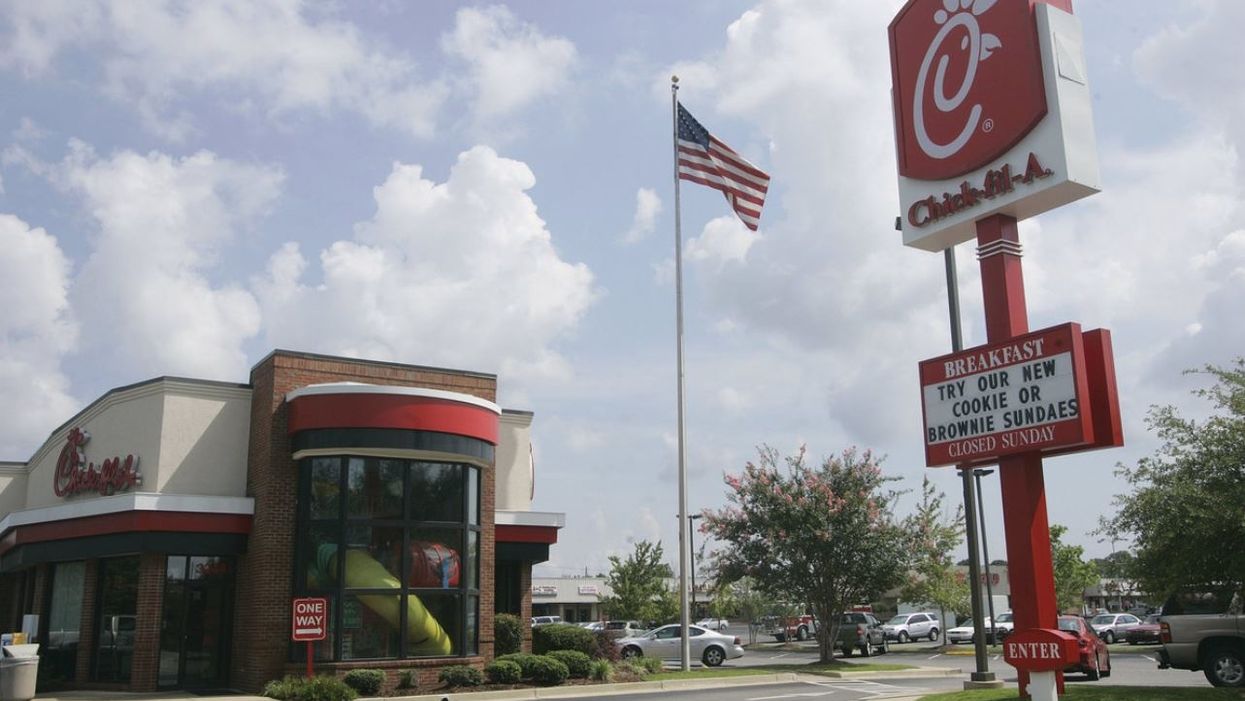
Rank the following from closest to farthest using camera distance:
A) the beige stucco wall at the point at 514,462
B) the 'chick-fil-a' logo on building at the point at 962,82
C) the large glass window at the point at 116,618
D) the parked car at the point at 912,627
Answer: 1. the 'chick-fil-a' logo on building at the point at 962,82
2. the large glass window at the point at 116,618
3. the beige stucco wall at the point at 514,462
4. the parked car at the point at 912,627

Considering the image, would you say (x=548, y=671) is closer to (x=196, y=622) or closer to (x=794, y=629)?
(x=196, y=622)

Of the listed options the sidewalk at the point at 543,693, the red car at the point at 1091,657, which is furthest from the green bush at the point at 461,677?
the red car at the point at 1091,657

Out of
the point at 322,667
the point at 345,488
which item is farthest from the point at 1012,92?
the point at 322,667

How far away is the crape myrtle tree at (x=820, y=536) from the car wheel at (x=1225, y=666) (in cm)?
1078

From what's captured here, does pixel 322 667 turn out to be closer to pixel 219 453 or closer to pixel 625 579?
pixel 219 453

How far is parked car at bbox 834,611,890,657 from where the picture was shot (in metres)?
39.0

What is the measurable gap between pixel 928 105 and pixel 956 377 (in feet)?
15.9

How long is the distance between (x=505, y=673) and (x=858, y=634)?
20.3m

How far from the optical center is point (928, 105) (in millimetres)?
17797

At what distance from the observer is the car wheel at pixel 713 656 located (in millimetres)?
32625

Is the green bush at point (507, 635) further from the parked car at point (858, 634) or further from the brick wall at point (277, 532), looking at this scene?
the parked car at point (858, 634)

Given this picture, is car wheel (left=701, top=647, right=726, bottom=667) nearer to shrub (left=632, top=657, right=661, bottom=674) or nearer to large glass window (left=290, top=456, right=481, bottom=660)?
shrub (left=632, top=657, right=661, bottom=674)

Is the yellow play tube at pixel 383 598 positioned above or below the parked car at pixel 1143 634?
above

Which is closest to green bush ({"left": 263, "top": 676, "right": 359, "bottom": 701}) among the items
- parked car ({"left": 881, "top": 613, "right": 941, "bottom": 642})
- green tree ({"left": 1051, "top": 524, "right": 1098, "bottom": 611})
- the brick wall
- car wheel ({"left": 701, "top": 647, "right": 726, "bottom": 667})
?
the brick wall
